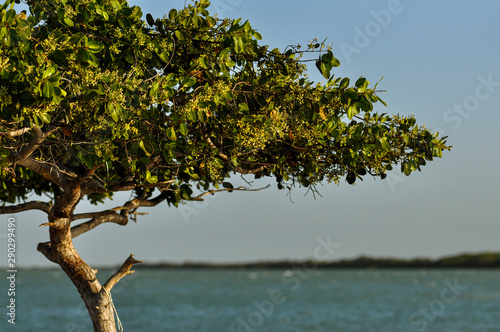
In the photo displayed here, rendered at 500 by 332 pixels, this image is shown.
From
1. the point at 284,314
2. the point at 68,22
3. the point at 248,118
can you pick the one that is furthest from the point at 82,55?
the point at 284,314

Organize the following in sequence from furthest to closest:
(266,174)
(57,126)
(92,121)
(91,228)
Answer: (91,228) → (266,174) → (57,126) → (92,121)

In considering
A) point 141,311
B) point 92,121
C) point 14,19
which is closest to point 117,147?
point 92,121

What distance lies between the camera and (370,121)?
7.11 m

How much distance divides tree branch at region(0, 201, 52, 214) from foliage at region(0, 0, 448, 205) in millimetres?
1344

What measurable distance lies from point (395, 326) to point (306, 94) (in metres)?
47.1

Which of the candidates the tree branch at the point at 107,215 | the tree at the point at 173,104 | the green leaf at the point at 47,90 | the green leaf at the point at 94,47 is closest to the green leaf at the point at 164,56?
the tree at the point at 173,104

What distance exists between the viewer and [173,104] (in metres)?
6.62

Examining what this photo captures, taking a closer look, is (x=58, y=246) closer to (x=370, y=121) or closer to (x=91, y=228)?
(x=91, y=228)

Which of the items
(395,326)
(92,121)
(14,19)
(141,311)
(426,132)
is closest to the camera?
(14,19)

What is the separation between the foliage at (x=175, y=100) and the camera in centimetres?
582

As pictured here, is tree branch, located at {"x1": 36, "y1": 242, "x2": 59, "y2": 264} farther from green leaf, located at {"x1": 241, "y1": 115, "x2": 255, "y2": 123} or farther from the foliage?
green leaf, located at {"x1": 241, "y1": 115, "x2": 255, "y2": 123}

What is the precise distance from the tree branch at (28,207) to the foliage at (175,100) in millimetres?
1344

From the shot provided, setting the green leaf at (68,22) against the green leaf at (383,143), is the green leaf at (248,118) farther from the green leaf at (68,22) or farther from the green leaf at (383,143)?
the green leaf at (68,22)

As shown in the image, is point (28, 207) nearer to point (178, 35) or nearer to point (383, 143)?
point (178, 35)
